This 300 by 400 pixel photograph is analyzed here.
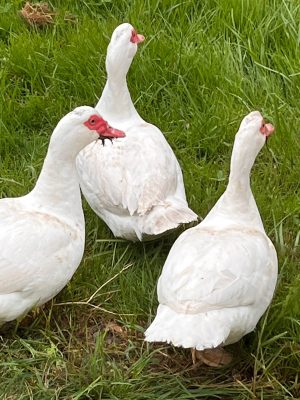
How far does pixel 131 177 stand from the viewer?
14.3 ft

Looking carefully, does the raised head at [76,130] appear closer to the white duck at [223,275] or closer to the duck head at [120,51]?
the white duck at [223,275]

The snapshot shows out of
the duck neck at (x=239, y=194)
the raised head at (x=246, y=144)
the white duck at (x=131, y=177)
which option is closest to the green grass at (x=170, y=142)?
the white duck at (x=131, y=177)

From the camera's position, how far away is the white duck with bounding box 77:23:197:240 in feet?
13.8

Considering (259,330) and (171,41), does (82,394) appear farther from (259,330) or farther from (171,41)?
(171,41)

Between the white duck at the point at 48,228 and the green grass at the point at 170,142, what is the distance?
266 mm

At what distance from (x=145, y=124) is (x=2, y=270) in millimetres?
1399

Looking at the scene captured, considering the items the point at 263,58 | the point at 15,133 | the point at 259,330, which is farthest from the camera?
the point at 263,58

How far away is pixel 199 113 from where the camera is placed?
202 inches

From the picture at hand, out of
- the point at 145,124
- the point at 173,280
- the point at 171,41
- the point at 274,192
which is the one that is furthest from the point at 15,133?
the point at 173,280

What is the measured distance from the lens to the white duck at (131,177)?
4.21 m

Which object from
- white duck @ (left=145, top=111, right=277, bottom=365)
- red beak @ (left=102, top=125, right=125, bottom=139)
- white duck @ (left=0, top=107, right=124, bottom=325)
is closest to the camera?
white duck @ (left=145, top=111, right=277, bottom=365)


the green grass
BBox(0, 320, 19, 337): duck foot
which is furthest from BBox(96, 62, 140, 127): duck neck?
BBox(0, 320, 19, 337): duck foot

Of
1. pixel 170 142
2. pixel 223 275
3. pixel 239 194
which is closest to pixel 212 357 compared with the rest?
pixel 223 275

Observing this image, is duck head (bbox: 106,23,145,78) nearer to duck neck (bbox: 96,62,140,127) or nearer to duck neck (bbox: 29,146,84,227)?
duck neck (bbox: 96,62,140,127)
